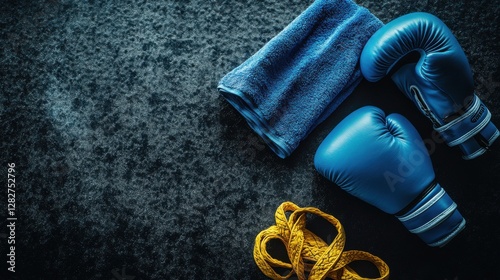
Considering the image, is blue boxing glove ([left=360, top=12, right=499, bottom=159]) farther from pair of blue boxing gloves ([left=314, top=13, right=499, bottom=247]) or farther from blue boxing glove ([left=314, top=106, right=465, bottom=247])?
blue boxing glove ([left=314, top=106, right=465, bottom=247])

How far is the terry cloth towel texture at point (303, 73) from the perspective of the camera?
1052 mm

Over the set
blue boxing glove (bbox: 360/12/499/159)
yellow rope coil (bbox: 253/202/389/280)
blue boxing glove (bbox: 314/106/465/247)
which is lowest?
yellow rope coil (bbox: 253/202/389/280)

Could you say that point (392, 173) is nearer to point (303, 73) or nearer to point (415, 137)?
point (415, 137)

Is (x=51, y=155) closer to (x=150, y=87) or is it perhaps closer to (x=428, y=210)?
(x=150, y=87)

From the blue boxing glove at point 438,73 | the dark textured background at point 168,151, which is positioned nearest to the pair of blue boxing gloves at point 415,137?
the blue boxing glove at point 438,73

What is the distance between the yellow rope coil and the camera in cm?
98

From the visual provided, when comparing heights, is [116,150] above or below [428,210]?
above

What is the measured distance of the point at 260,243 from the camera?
1.05 meters

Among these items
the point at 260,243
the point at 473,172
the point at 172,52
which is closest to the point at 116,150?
the point at 172,52

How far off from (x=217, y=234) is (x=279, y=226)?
0.22 m

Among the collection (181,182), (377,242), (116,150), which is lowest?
(377,242)

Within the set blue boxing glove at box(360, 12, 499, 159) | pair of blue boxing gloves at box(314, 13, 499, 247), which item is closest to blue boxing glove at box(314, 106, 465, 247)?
pair of blue boxing gloves at box(314, 13, 499, 247)

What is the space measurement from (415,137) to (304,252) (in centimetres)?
46

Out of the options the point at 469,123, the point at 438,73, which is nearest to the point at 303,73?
the point at 438,73
